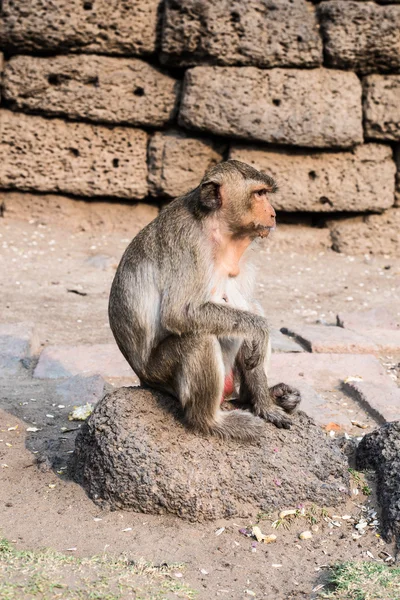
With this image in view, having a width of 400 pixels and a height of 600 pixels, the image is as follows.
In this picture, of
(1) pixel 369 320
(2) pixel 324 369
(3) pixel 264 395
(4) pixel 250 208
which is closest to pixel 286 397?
(3) pixel 264 395

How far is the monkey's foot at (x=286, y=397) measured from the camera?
446cm

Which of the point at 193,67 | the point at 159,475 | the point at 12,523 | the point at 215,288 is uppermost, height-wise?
the point at 193,67

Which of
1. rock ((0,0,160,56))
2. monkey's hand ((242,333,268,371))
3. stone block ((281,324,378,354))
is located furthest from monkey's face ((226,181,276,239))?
rock ((0,0,160,56))

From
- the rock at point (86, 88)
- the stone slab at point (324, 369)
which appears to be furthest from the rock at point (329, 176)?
the stone slab at point (324, 369)

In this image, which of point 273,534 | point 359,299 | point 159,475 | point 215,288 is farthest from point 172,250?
point 359,299

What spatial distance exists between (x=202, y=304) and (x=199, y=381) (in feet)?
1.24

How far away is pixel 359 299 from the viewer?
27.8ft

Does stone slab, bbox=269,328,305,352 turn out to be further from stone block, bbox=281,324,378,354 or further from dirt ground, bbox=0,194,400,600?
dirt ground, bbox=0,194,400,600

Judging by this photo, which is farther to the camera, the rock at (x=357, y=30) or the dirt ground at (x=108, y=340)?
the rock at (x=357, y=30)

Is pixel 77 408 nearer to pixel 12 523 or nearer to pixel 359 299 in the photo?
pixel 12 523

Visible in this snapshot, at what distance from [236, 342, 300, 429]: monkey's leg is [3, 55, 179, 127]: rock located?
5.62 metres

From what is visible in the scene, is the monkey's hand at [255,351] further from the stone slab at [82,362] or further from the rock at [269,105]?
the rock at [269,105]

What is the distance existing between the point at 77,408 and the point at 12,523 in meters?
1.39

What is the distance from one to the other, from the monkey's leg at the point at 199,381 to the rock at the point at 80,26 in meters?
6.04
